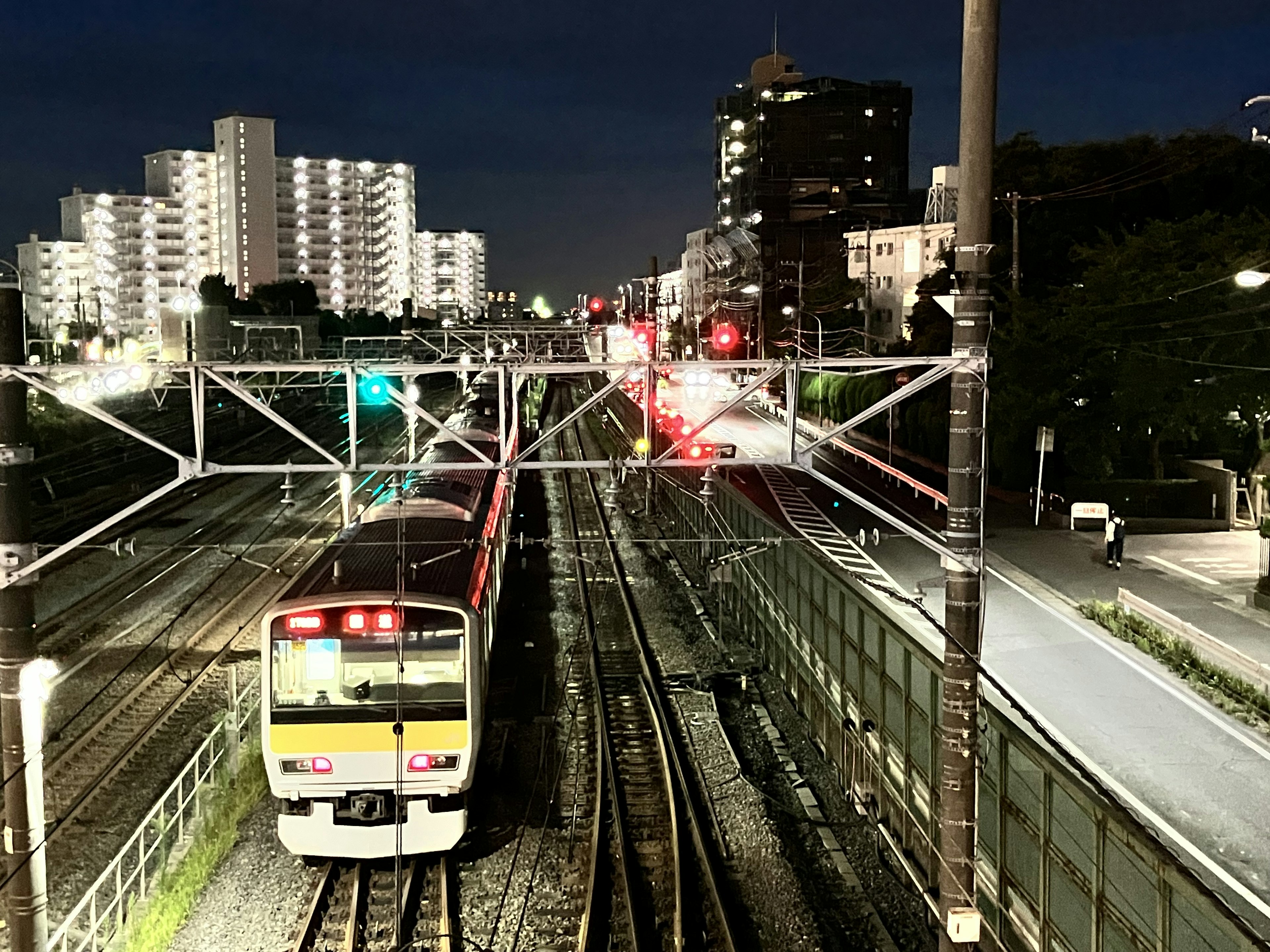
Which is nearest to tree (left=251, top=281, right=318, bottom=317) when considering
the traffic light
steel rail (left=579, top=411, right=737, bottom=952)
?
steel rail (left=579, top=411, right=737, bottom=952)

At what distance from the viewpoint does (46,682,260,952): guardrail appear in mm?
8125

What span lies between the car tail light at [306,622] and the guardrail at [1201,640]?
33.1ft

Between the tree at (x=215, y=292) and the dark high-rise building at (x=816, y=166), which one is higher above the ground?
the dark high-rise building at (x=816, y=166)

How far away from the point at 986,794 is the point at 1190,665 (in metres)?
7.14

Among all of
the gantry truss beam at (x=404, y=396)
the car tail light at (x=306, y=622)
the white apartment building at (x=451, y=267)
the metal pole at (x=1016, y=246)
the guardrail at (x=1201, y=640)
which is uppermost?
the white apartment building at (x=451, y=267)

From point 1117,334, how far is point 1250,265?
3.07 meters

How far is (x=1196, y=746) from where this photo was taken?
11.6m

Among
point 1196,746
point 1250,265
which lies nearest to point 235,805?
point 1196,746

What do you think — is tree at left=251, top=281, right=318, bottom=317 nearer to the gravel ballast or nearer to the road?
the road

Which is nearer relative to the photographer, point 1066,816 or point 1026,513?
point 1066,816

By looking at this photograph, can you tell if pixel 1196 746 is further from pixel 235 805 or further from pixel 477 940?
pixel 235 805

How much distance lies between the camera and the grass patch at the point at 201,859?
848cm

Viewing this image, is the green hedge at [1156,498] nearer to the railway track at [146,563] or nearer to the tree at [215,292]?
the railway track at [146,563]

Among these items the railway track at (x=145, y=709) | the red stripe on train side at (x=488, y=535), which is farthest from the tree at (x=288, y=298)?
the red stripe on train side at (x=488, y=535)
